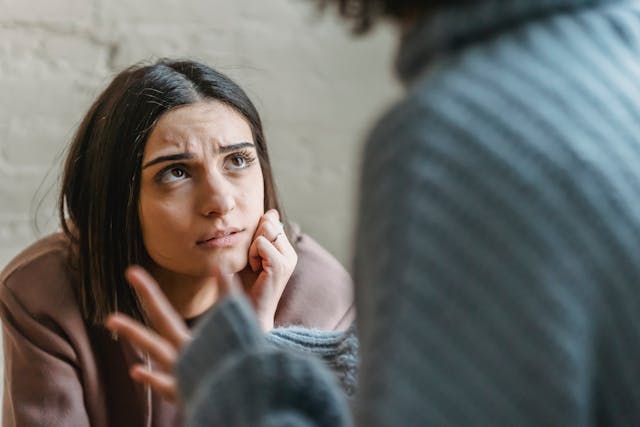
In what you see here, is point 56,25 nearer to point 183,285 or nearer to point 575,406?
point 183,285

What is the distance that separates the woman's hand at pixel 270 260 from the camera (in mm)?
1304

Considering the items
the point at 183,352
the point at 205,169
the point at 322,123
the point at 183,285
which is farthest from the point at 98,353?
the point at 322,123

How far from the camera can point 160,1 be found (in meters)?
1.97

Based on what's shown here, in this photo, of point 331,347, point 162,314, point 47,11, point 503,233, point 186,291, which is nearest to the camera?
point 503,233

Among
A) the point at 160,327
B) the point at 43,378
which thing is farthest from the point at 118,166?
the point at 160,327

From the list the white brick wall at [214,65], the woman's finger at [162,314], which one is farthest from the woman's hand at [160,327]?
the white brick wall at [214,65]

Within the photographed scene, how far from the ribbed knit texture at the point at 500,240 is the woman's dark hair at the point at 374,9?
23 mm

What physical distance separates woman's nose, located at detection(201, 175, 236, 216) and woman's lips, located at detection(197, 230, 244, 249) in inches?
1.4

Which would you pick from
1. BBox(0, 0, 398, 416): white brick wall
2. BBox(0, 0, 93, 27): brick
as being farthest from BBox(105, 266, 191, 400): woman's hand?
BBox(0, 0, 93, 27): brick

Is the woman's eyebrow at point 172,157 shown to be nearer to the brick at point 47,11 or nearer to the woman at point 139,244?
the woman at point 139,244

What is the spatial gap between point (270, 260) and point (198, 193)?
0.14 meters

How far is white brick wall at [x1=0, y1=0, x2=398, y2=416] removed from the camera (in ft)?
6.20

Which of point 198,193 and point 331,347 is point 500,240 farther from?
point 198,193

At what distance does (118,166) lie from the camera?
1.32 m
